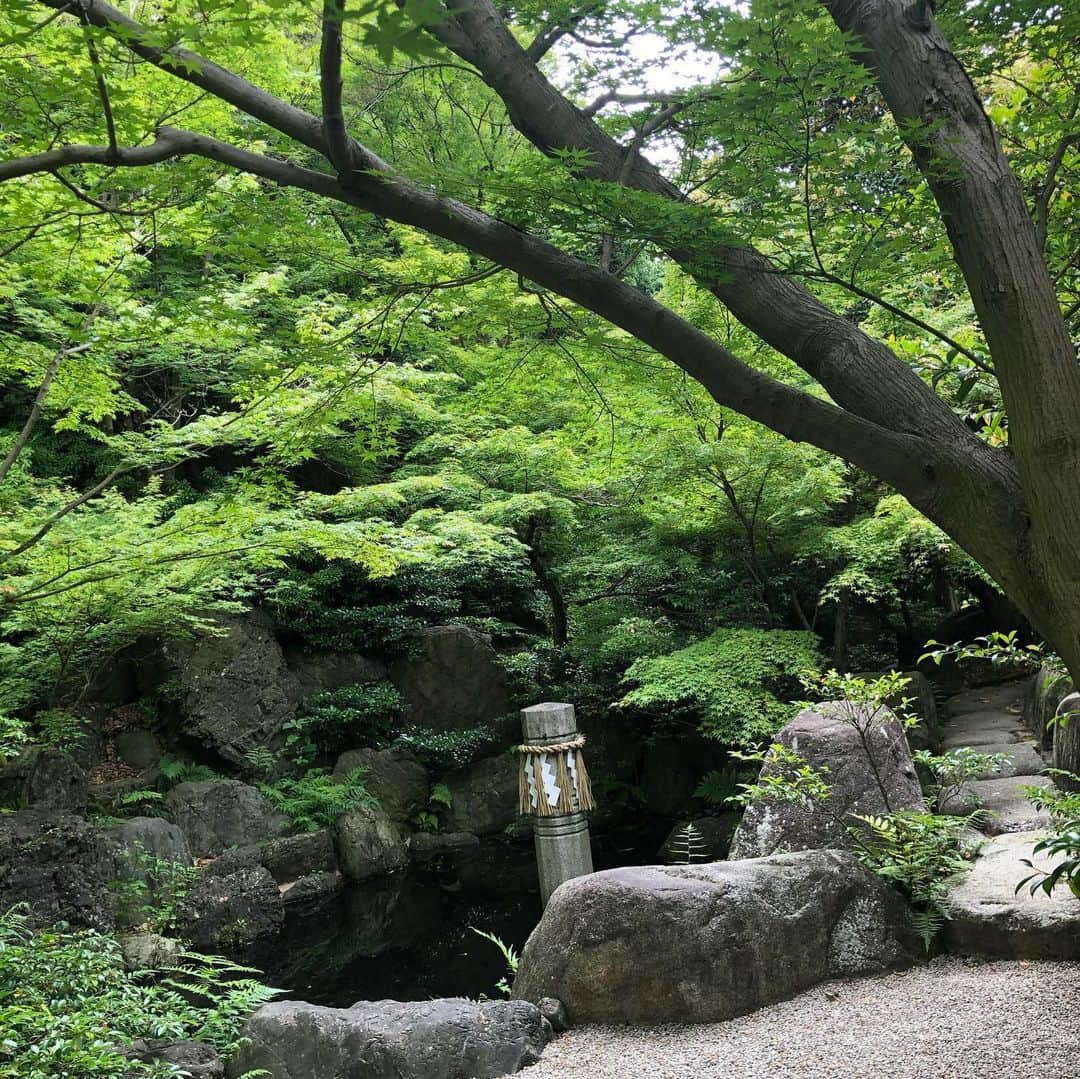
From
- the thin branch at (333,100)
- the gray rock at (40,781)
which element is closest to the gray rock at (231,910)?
the gray rock at (40,781)

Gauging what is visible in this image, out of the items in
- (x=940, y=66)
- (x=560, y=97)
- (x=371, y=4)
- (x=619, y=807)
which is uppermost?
(x=560, y=97)

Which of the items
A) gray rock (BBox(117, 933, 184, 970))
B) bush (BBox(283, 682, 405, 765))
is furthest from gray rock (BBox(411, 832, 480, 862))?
gray rock (BBox(117, 933, 184, 970))

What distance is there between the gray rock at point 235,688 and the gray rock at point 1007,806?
800cm

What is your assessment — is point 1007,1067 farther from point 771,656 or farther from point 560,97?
point 771,656

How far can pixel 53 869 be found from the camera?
23.8 ft

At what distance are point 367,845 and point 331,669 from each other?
9.25ft

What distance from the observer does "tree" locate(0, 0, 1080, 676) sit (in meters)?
2.32

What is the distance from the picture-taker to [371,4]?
1.27m

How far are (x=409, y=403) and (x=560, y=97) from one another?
460 centimetres

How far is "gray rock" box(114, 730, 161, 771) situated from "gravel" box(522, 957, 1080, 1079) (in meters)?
8.50

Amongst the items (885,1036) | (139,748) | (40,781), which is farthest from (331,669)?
(885,1036)

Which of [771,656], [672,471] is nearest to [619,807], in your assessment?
[771,656]

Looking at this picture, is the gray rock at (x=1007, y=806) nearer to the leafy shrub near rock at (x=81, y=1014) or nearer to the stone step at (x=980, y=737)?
the stone step at (x=980, y=737)

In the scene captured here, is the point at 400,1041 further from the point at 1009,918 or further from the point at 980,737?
the point at 980,737
